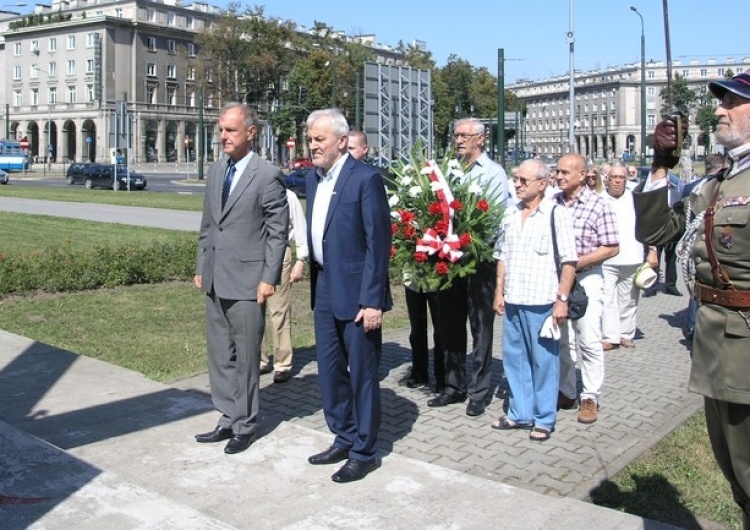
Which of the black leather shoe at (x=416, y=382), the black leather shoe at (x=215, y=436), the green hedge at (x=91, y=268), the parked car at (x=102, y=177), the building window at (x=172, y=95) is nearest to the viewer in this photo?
the black leather shoe at (x=215, y=436)

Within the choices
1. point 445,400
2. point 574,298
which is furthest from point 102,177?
point 574,298

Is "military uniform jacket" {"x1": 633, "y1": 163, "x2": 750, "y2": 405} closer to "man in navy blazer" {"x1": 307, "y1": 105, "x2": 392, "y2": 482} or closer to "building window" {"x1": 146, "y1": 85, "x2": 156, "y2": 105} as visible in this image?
"man in navy blazer" {"x1": 307, "y1": 105, "x2": 392, "y2": 482}

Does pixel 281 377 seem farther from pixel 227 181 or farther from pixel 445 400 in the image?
pixel 227 181

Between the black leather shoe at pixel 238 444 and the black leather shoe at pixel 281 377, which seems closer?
the black leather shoe at pixel 238 444

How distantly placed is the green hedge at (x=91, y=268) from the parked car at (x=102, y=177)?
3333 centimetres

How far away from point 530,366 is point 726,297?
314 centimetres

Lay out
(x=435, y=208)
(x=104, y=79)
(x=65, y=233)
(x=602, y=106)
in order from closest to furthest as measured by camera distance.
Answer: (x=435, y=208), (x=65, y=233), (x=104, y=79), (x=602, y=106)

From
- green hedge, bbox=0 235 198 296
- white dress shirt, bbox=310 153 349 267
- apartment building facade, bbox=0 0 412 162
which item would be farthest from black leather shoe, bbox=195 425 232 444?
apartment building facade, bbox=0 0 412 162

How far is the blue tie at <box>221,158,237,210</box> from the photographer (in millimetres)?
5836

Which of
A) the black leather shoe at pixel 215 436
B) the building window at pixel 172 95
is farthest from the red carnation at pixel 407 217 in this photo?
the building window at pixel 172 95

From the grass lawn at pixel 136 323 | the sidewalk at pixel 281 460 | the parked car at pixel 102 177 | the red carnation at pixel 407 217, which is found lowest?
the sidewalk at pixel 281 460

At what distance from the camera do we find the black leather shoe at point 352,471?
5242mm

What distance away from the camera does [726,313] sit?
11.2 feet

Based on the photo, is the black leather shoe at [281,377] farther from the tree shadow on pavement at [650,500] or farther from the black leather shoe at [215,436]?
the tree shadow on pavement at [650,500]
